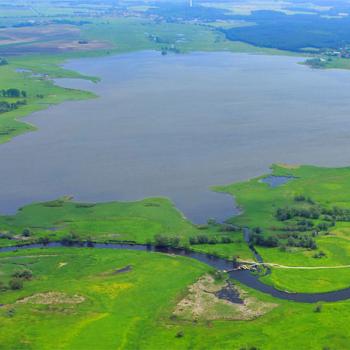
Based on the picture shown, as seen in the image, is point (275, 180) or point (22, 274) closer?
point (22, 274)

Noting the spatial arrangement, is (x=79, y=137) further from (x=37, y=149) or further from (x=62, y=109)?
(x=62, y=109)

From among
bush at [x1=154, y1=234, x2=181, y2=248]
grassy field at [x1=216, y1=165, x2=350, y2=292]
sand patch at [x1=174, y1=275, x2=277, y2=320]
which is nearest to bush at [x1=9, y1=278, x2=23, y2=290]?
sand patch at [x1=174, y1=275, x2=277, y2=320]

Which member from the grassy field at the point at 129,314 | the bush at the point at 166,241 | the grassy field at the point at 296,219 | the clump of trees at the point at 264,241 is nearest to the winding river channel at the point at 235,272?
the bush at the point at 166,241

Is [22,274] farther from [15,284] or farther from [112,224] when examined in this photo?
[112,224]

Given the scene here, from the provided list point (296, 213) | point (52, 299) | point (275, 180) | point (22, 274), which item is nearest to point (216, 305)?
point (52, 299)

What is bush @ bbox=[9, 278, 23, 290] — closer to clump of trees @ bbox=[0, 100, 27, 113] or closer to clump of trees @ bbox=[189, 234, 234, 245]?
clump of trees @ bbox=[189, 234, 234, 245]

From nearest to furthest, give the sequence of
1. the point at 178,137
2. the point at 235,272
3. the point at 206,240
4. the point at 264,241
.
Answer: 1. the point at 235,272
2. the point at 264,241
3. the point at 206,240
4. the point at 178,137
